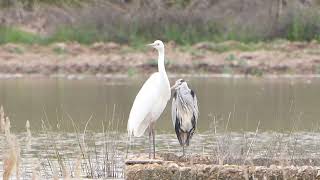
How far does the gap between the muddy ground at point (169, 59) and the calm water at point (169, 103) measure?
92 centimetres

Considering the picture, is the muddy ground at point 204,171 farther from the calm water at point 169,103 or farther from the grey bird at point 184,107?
the calm water at point 169,103

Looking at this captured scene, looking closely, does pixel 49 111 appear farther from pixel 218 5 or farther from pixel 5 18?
pixel 218 5

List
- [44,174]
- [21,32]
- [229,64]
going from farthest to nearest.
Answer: [21,32] < [229,64] < [44,174]

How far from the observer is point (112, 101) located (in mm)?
22328

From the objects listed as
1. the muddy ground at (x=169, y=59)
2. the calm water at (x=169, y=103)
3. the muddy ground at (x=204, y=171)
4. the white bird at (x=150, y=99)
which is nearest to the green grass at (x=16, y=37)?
the muddy ground at (x=169, y=59)

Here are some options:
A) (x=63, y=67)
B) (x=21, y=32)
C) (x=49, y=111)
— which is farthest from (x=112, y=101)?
(x=21, y=32)

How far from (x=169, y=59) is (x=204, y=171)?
19396mm

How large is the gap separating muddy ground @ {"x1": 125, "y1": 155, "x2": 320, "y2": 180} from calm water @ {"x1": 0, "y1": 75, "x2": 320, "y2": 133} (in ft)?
15.7

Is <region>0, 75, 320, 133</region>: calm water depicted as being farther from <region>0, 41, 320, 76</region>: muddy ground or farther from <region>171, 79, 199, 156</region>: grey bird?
<region>171, 79, 199, 156</region>: grey bird

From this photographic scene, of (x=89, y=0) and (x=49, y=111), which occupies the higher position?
(x=89, y=0)

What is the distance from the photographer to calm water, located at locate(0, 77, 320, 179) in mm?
12328

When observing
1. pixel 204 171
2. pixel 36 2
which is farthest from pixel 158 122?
pixel 36 2

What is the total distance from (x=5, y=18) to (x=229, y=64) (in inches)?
298

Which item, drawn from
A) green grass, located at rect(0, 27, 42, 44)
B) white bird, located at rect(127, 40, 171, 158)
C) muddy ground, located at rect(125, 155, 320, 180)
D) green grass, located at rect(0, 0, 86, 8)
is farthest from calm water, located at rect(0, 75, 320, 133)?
green grass, located at rect(0, 0, 86, 8)
